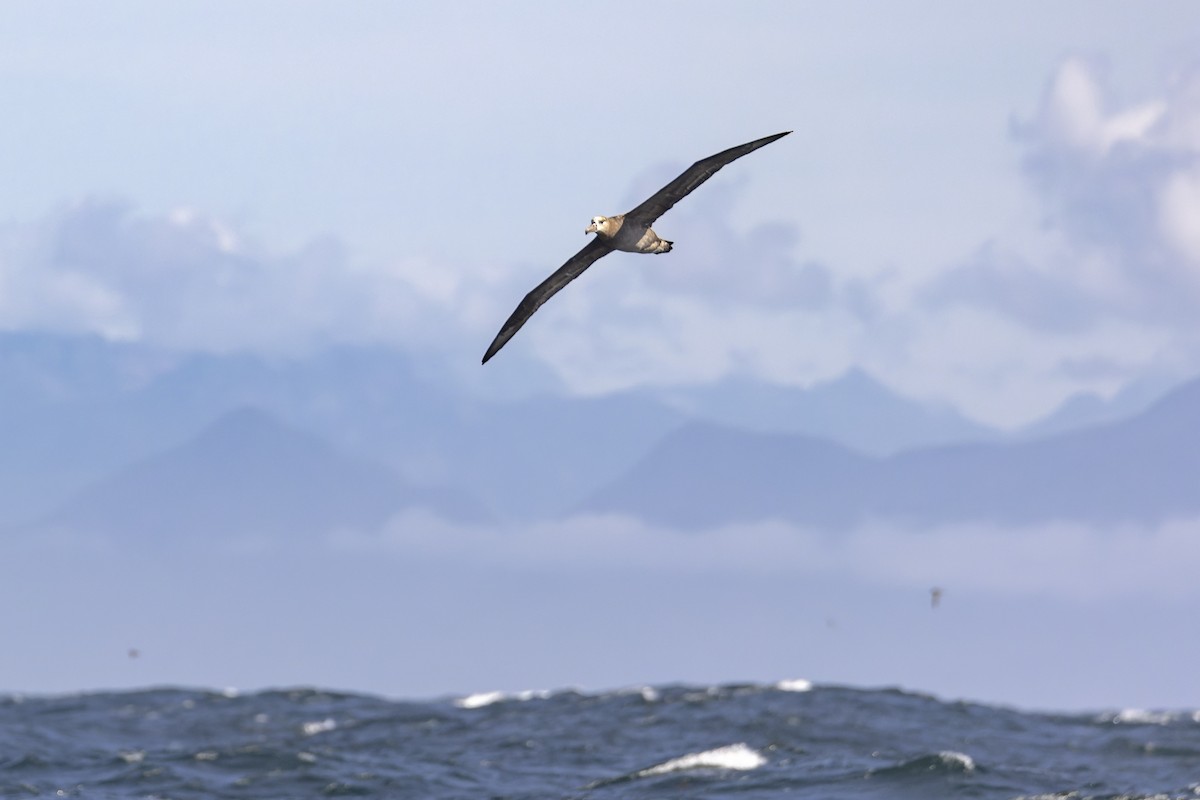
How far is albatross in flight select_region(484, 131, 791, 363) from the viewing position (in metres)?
20.8

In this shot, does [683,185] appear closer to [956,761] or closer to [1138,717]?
[956,761]

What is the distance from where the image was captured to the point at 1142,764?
44.5 m

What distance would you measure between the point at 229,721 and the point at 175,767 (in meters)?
15.0

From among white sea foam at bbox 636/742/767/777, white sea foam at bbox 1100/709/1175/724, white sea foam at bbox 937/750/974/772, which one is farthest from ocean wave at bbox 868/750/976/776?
white sea foam at bbox 1100/709/1175/724

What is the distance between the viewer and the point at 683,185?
2117cm

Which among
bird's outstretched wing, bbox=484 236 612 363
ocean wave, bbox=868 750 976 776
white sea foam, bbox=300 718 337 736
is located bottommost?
ocean wave, bbox=868 750 976 776

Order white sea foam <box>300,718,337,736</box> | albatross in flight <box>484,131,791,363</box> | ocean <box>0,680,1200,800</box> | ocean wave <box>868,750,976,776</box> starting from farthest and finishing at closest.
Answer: white sea foam <box>300,718,337,736</box>
ocean wave <box>868,750,976,776</box>
ocean <box>0,680,1200,800</box>
albatross in flight <box>484,131,791,363</box>

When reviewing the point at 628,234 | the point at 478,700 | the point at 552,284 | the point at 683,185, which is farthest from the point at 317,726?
the point at 683,185

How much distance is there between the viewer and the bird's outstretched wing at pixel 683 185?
66.1 feet

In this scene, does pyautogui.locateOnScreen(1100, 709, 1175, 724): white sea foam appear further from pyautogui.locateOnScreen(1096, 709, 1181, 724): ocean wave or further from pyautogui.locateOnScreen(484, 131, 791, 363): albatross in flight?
pyautogui.locateOnScreen(484, 131, 791, 363): albatross in flight

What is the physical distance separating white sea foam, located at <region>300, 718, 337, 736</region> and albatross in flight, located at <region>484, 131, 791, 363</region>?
32846mm

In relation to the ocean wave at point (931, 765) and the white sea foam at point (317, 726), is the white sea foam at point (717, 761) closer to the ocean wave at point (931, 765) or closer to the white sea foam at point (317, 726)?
the ocean wave at point (931, 765)

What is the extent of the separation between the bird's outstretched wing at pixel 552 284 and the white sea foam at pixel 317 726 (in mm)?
32707

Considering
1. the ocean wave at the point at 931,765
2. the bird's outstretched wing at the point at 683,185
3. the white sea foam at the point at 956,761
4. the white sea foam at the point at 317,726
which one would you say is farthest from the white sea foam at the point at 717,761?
the bird's outstretched wing at the point at 683,185
